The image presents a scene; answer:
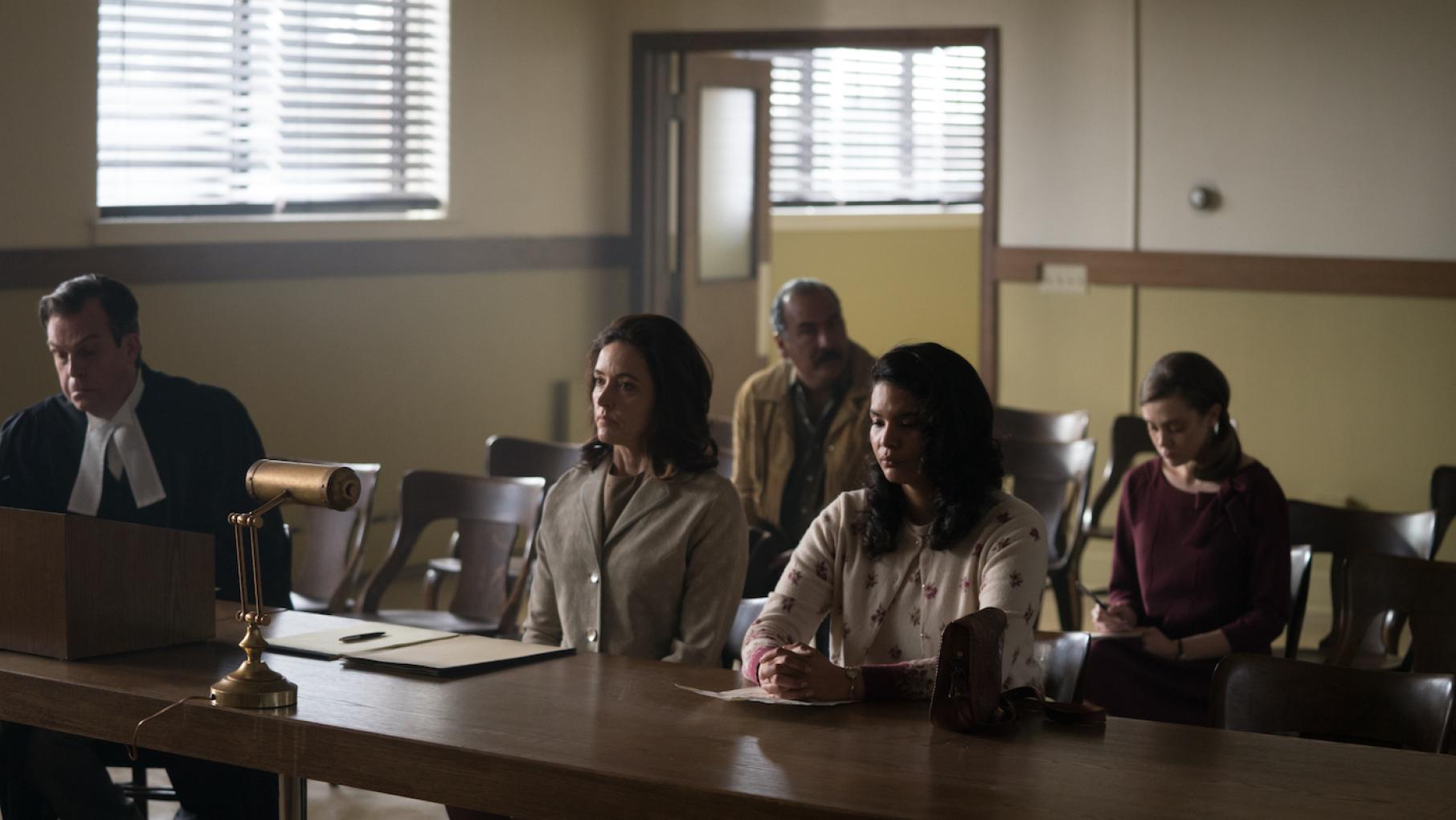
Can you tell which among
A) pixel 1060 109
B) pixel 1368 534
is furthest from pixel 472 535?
pixel 1060 109

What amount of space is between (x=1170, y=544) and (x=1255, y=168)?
3.04m

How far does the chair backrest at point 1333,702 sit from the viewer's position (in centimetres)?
254

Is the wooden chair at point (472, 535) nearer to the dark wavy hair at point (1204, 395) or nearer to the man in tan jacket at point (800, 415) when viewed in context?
the man in tan jacket at point (800, 415)

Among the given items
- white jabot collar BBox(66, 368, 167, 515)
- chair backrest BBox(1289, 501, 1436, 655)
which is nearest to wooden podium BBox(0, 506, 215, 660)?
white jabot collar BBox(66, 368, 167, 515)

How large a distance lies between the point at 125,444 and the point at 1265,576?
2.46m

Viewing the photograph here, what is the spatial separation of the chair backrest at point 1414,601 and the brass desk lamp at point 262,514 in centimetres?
199

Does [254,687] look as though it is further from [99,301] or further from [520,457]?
[520,457]

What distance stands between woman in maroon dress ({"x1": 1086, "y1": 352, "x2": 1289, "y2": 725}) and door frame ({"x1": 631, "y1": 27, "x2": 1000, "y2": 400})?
3.14 meters

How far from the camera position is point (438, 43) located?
6.91 m

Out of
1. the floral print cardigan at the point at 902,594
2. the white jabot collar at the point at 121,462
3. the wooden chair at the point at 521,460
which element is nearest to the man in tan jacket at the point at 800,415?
the wooden chair at the point at 521,460

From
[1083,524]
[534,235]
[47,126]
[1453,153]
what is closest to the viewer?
[1083,524]

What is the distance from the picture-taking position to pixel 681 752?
2268 millimetres

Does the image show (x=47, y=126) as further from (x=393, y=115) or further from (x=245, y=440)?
(x=245, y=440)

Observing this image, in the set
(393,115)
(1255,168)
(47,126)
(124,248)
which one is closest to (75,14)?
(47,126)
